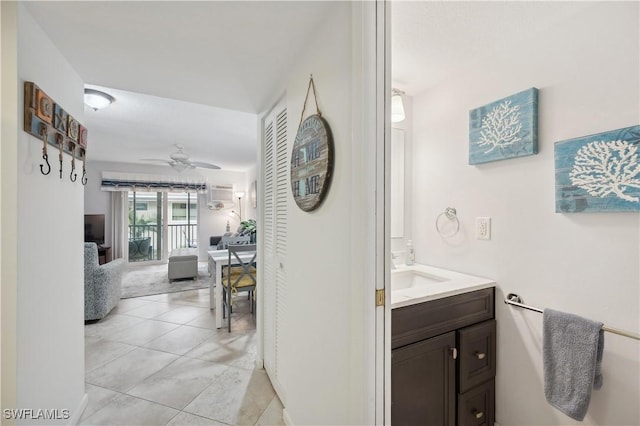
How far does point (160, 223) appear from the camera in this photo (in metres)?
6.76

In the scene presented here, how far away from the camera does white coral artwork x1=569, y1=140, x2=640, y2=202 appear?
1154 mm

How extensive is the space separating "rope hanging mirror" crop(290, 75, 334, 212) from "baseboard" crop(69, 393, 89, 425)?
1.83 m

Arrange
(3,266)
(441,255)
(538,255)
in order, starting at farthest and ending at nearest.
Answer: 1. (441,255)
2. (538,255)
3. (3,266)

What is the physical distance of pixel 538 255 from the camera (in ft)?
4.90

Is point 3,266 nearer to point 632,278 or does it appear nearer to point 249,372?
point 249,372

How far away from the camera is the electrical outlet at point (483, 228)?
1723 millimetres

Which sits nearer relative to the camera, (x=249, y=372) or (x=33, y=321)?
(x=33, y=321)

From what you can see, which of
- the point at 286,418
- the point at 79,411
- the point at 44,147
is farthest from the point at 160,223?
the point at 286,418

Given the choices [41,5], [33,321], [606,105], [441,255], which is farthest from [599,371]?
[41,5]

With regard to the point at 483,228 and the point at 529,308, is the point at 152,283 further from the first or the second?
the point at 529,308

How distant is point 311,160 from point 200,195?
255 inches

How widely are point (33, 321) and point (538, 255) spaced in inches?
97.6

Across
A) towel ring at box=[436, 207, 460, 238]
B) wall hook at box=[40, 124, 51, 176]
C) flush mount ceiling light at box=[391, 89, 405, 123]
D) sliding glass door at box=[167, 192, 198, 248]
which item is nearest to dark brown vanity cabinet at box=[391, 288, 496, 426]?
towel ring at box=[436, 207, 460, 238]

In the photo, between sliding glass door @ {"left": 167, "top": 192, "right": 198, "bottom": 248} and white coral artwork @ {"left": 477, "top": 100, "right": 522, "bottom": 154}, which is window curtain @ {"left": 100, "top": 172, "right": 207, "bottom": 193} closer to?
sliding glass door @ {"left": 167, "top": 192, "right": 198, "bottom": 248}
